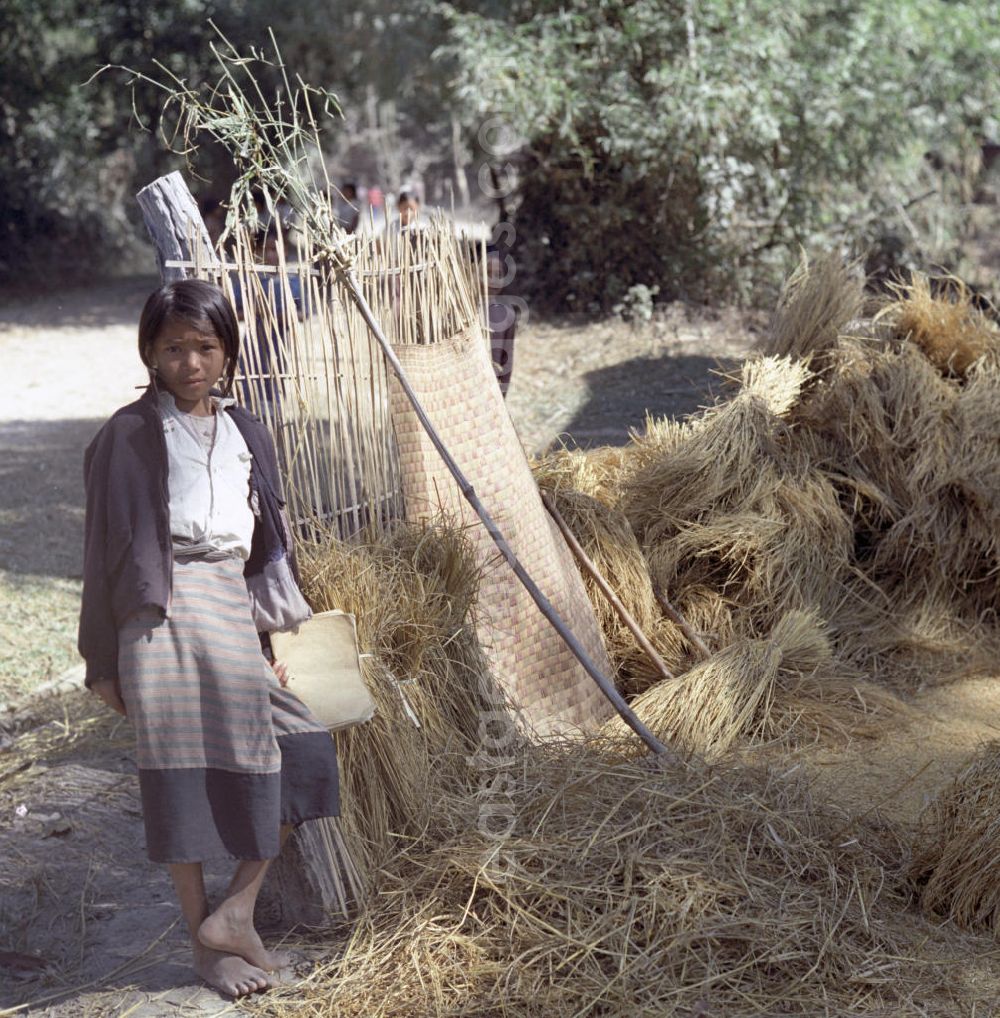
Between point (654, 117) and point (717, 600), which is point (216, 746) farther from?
point (654, 117)

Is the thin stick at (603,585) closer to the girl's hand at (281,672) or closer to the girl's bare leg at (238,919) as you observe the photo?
the girl's hand at (281,672)

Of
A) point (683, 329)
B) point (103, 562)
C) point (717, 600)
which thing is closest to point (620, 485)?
point (717, 600)

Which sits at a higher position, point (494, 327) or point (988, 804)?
point (494, 327)

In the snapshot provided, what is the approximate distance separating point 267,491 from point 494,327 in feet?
6.96

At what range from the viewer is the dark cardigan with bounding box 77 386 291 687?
2.34m

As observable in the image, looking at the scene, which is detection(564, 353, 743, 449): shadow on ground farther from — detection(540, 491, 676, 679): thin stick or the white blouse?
the white blouse

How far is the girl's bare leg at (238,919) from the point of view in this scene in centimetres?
246

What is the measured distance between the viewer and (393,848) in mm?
2809

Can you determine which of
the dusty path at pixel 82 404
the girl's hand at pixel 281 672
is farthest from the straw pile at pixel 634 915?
the dusty path at pixel 82 404

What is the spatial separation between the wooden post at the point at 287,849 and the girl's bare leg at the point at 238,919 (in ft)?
0.81

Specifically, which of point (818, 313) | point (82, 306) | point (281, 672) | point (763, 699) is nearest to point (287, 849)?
point (281, 672)

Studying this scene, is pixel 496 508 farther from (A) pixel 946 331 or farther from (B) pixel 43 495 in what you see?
(B) pixel 43 495

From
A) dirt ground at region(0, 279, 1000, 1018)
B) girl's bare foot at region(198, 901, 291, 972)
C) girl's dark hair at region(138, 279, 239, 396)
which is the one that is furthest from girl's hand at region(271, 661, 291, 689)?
girl's dark hair at region(138, 279, 239, 396)

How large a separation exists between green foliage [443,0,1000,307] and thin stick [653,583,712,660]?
4.96 metres
